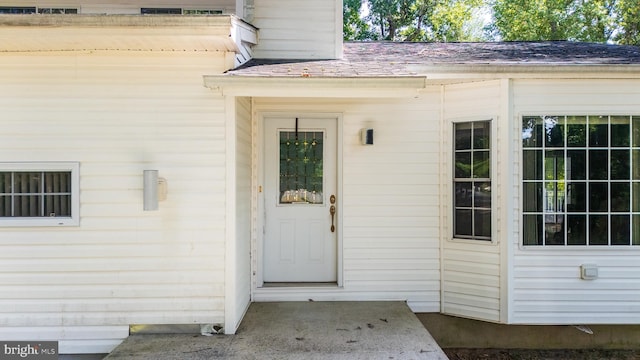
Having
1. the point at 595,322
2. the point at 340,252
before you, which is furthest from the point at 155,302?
the point at 595,322

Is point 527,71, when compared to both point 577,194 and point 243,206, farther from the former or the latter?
point 243,206

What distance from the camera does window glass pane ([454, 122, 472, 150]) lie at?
4.94 metres

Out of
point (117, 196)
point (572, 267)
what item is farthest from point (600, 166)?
point (117, 196)

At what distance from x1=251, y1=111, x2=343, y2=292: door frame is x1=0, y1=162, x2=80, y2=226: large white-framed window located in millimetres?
1922

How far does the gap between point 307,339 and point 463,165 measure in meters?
2.70

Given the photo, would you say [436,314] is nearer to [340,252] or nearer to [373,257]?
[373,257]

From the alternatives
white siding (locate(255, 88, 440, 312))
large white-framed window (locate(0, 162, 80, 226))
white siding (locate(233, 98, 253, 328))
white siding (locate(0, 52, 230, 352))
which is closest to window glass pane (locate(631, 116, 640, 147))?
white siding (locate(255, 88, 440, 312))

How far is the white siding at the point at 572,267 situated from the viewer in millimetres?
4648

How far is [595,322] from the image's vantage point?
4672 mm

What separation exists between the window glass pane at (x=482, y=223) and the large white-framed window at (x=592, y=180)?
58 cm

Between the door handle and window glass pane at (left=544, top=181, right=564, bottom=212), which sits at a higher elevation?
window glass pane at (left=544, top=181, right=564, bottom=212)

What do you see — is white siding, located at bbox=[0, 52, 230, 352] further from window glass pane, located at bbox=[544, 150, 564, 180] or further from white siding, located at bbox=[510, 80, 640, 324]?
window glass pane, located at bbox=[544, 150, 564, 180]

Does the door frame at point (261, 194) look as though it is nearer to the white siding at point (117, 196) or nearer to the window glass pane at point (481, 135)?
the white siding at point (117, 196)

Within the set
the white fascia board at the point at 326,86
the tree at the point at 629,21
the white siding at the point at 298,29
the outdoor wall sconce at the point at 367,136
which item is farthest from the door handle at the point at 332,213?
the tree at the point at 629,21
